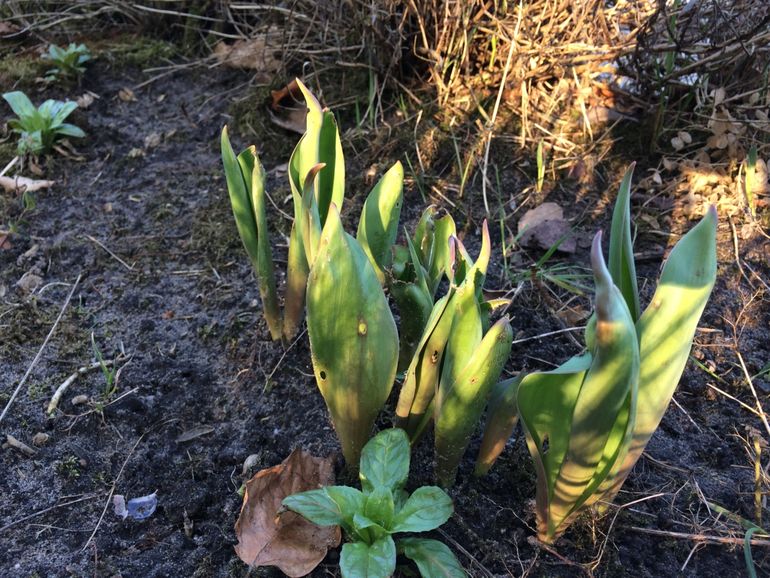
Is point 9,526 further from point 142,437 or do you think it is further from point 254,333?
point 254,333

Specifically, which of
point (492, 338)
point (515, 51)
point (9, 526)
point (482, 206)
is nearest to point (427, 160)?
point (482, 206)

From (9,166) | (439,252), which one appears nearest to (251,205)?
(439,252)

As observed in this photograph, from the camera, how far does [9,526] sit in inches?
52.6

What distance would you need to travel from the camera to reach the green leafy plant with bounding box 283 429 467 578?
106 cm

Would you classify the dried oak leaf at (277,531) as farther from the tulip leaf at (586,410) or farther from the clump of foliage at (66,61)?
the clump of foliage at (66,61)

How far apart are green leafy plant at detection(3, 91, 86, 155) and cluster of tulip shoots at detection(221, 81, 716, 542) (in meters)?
1.30

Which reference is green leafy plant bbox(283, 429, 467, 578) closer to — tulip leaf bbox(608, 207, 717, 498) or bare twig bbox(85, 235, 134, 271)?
tulip leaf bbox(608, 207, 717, 498)

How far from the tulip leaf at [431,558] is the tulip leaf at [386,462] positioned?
3.7 inches

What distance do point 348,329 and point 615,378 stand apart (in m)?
0.42

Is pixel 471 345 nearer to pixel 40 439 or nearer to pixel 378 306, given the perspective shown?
pixel 378 306

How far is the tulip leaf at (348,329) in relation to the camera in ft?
3.50

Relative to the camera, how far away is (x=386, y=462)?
1.19m

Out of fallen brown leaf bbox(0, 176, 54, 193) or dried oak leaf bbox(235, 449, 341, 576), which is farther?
fallen brown leaf bbox(0, 176, 54, 193)

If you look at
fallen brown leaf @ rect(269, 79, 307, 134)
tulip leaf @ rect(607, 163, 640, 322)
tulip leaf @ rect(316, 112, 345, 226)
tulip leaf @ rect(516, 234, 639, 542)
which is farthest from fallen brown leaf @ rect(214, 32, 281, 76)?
tulip leaf @ rect(516, 234, 639, 542)
